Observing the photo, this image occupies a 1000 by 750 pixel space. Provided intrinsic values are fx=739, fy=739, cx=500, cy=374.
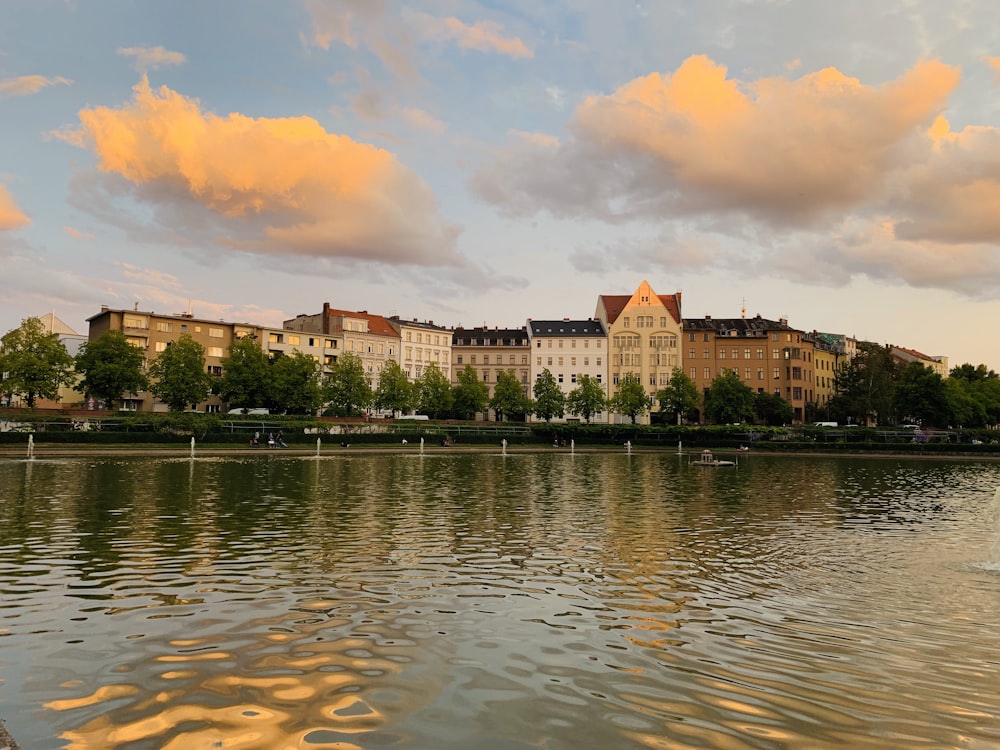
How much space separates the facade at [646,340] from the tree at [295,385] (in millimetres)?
63559

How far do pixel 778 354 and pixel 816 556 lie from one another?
137887mm

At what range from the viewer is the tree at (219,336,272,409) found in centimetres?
11194

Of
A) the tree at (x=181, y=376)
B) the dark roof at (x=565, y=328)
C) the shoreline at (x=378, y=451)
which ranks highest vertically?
the dark roof at (x=565, y=328)

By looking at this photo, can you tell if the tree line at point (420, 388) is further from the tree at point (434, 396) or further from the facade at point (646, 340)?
the facade at point (646, 340)

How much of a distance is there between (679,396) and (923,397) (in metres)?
42.3

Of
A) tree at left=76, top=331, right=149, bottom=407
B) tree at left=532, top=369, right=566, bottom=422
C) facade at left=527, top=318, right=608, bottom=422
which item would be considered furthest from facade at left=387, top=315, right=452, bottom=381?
tree at left=76, top=331, right=149, bottom=407

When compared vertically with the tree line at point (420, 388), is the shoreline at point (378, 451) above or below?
below

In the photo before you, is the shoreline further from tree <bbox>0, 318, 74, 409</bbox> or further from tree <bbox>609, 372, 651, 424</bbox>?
tree <bbox>609, 372, 651, 424</bbox>

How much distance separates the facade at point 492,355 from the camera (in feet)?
520

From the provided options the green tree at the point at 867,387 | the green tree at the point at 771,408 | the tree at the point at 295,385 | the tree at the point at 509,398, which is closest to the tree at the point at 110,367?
the tree at the point at 295,385

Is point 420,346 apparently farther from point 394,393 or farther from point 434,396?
point 394,393

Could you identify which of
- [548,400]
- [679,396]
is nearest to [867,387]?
[679,396]

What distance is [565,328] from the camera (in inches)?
6240

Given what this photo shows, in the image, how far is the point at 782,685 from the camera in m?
9.06
